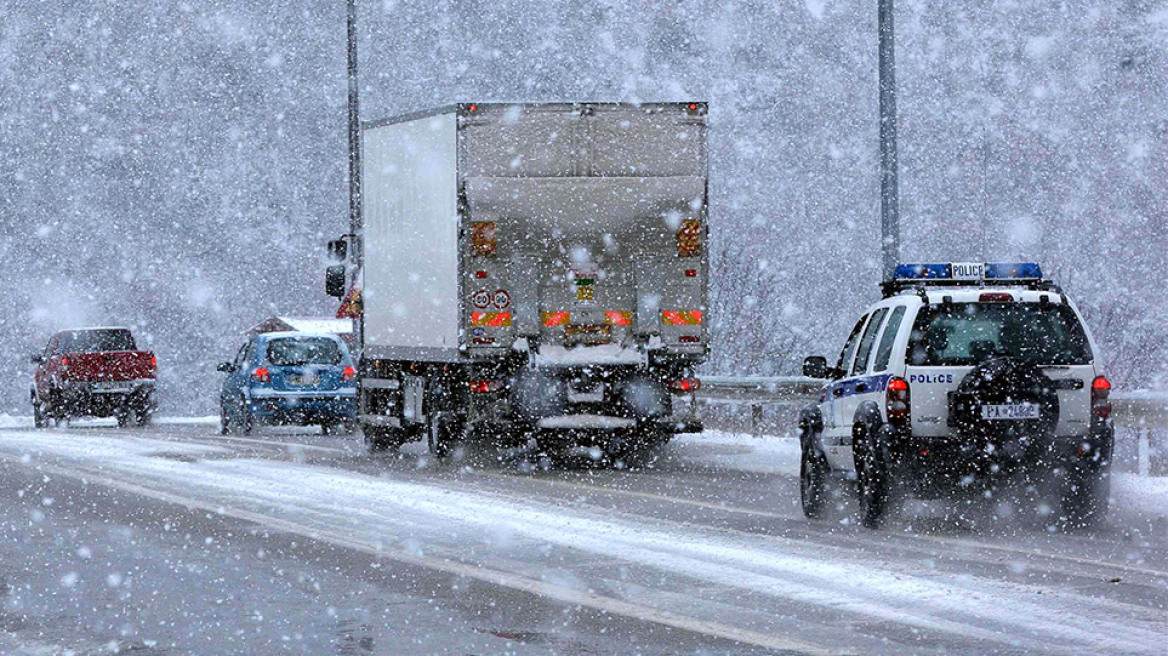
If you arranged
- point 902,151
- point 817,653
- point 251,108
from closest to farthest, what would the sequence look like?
point 817,653 → point 902,151 → point 251,108

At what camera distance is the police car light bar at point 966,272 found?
13.2 metres

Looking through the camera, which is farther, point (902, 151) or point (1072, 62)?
point (1072, 62)

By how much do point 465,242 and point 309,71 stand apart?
163 metres

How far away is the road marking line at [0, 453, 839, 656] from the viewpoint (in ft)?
27.6

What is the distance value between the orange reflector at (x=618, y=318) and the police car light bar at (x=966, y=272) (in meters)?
7.12

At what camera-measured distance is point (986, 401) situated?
12.9 m

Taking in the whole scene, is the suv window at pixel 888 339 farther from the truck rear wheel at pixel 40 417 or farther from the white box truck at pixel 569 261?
A: the truck rear wheel at pixel 40 417

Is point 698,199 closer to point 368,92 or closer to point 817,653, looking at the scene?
point 817,653

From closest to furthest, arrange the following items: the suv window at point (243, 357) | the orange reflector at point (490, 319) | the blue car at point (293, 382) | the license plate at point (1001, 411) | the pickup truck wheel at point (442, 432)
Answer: the license plate at point (1001, 411)
the orange reflector at point (490, 319)
the pickup truck wheel at point (442, 432)
the blue car at point (293, 382)
the suv window at point (243, 357)

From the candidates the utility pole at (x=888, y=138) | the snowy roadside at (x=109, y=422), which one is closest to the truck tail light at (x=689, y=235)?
the utility pole at (x=888, y=138)

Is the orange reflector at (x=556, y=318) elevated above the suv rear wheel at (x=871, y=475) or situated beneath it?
elevated above

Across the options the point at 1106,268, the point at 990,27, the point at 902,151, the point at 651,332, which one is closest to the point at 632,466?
the point at 651,332

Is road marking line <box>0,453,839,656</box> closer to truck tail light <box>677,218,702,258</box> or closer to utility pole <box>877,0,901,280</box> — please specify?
truck tail light <box>677,218,702,258</box>

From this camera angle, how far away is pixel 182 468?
2036cm
